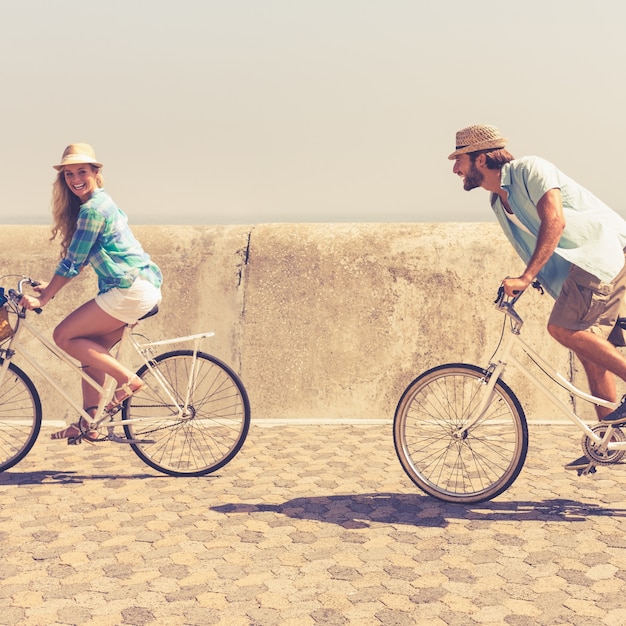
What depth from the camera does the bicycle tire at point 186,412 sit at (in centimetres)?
588

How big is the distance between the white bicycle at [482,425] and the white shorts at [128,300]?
4.90 ft

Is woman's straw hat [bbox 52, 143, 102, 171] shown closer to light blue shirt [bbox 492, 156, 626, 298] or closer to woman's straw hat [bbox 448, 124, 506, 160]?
woman's straw hat [bbox 448, 124, 506, 160]

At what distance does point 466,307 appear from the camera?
738 centimetres

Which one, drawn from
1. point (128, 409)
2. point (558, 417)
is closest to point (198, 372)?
point (128, 409)

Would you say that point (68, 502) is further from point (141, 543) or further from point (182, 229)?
point (182, 229)

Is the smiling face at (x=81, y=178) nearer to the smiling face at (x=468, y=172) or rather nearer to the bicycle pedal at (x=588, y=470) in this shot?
the smiling face at (x=468, y=172)

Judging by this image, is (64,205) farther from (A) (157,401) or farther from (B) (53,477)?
(B) (53,477)

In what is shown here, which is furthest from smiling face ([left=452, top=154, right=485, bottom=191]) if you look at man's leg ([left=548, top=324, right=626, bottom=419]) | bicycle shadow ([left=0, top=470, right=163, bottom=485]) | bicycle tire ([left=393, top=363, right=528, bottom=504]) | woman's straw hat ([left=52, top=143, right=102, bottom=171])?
bicycle shadow ([left=0, top=470, right=163, bottom=485])

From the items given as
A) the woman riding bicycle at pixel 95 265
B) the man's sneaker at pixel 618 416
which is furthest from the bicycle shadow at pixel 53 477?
the man's sneaker at pixel 618 416

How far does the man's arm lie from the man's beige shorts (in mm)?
242

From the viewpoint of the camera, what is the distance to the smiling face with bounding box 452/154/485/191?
16.8ft

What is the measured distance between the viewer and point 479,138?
200 inches

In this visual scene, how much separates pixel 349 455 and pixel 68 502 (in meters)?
1.76

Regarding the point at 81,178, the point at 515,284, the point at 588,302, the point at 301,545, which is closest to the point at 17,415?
the point at 81,178
